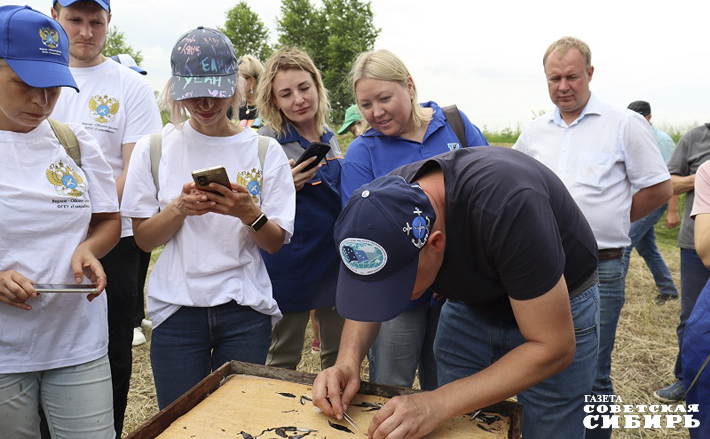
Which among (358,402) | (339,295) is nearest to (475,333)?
(358,402)

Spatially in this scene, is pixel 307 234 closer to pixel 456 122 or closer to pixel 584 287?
pixel 456 122

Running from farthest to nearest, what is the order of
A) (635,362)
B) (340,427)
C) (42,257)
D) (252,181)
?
(635,362)
(252,181)
(42,257)
(340,427)

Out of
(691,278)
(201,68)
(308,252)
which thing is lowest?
(691,278)

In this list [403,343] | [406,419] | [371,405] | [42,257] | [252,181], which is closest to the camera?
[406,419]

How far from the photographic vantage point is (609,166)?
115 inches

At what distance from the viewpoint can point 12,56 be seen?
5.68ft

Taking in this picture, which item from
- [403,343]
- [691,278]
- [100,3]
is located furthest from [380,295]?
[691,278]

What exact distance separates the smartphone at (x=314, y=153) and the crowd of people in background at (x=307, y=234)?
0.06 metres

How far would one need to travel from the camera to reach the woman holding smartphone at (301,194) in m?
2.85

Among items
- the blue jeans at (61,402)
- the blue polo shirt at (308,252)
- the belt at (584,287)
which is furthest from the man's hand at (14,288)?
the belt at (584,287)

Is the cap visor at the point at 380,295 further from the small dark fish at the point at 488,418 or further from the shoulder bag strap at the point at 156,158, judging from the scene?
the shoulder bag strap at the point at 156,158

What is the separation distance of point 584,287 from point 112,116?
2.22 metres

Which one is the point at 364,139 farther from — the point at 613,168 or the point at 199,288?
the point at 613,168

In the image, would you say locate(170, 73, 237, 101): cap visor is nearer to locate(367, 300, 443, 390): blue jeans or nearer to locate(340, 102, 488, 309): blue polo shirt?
locate(340, 102, 488, 309): blue polo shirt
